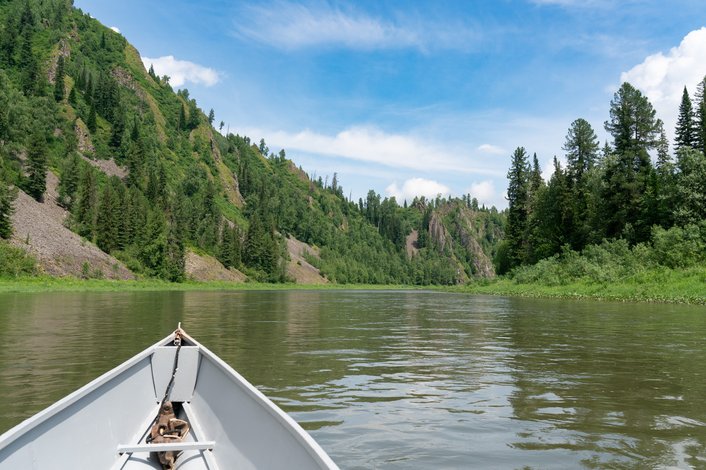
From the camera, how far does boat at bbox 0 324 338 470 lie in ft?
18.2

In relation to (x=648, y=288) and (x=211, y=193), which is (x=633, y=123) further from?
(x=211, y=193)

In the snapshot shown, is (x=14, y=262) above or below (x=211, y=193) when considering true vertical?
below

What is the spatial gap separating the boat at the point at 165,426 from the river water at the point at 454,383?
1.69 metres

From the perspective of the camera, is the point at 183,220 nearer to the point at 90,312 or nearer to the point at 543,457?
the point at 90,312

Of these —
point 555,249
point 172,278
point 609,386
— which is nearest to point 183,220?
point 172,278

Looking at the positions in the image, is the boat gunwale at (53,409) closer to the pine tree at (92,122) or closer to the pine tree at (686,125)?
the pine tree at (686,125)

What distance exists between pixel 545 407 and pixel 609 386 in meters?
2.94

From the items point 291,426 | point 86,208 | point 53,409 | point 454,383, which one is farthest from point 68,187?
point 291,426

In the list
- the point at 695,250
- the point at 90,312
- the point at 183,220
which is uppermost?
the point at 183,220

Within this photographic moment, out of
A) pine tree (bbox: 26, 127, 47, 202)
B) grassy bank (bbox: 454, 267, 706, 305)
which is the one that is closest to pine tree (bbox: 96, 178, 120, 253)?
pine tree (bbox: 26, 127, 47, 202)

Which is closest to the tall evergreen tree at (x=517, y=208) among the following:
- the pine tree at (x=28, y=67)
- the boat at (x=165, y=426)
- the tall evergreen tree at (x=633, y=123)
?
the tall evergreen tree at (x=633, y=123)

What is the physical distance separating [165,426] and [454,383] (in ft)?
24.6

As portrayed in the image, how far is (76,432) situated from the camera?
263 inches

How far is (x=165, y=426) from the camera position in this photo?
8.79m
